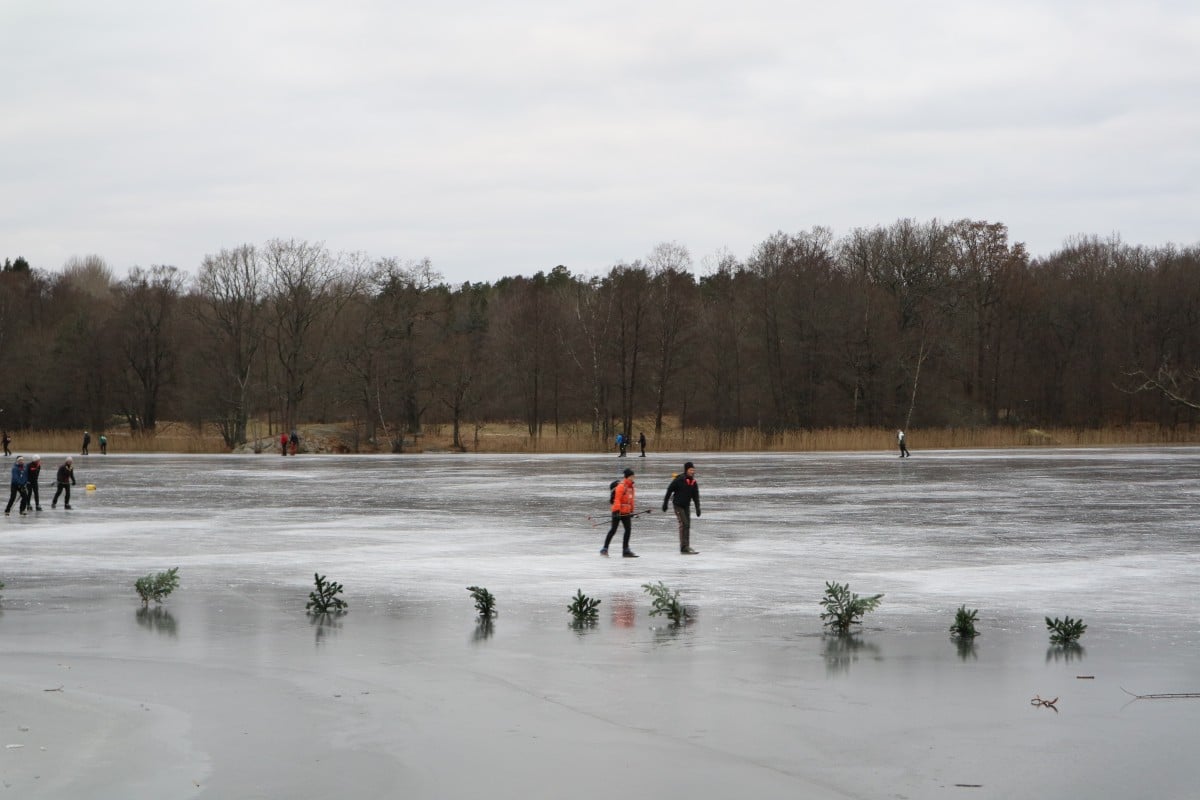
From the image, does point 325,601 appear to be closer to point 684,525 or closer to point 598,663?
point 598,663

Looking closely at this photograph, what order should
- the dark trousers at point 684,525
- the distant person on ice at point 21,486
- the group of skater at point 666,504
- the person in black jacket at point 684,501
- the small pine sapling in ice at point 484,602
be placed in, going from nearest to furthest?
the small pine sapling in ice at point 484,602
the group of skater at point 666,504
the person in black jacket at point 684,501
the dark trousers at point 684,525
the distant person on ice at point 21,486

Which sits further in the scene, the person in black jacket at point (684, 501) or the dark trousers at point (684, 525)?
the dark trousers at point (684, 525)

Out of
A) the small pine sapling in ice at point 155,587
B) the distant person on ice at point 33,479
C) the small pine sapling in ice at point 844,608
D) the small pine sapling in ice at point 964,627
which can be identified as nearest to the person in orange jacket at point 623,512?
the small pine sapling in ice at point 844,608

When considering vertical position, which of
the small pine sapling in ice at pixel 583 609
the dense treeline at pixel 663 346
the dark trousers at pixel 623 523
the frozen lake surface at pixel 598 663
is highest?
the dense treeline at pixel 663 346

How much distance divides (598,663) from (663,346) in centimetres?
7243

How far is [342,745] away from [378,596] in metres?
6.93

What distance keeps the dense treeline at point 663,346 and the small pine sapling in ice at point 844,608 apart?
61293mm

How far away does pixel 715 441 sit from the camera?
68188mm

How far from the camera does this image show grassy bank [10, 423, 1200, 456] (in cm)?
6419

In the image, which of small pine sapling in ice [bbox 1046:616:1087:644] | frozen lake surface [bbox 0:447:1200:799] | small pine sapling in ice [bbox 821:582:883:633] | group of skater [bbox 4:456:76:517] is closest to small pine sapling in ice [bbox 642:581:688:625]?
frozen lake surface [bbox 0:447:1200:799]

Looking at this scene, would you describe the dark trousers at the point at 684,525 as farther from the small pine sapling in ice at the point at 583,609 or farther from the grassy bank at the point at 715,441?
the grassy bank at the point at 715,441

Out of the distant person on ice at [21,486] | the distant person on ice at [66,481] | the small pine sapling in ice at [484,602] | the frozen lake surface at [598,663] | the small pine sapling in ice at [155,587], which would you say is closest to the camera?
the frozen lake surface at [598,663]

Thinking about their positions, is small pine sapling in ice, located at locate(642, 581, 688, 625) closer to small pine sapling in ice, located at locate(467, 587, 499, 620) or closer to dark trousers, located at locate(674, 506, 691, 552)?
small pine sapling in ice, located at locate(467, 587, 499, 620)

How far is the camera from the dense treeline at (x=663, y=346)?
257ft
